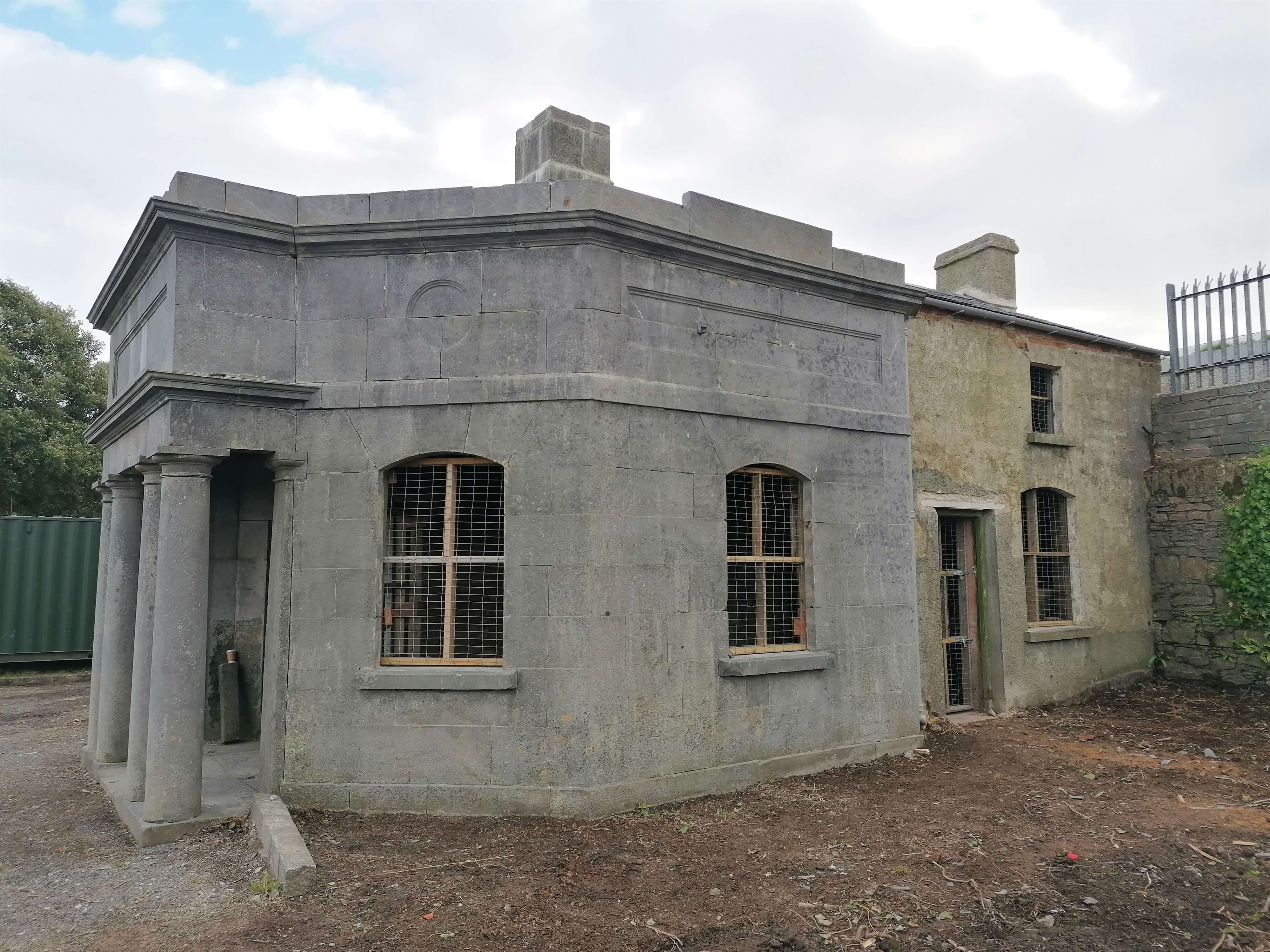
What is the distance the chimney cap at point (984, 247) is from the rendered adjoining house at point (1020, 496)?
2 centimetres

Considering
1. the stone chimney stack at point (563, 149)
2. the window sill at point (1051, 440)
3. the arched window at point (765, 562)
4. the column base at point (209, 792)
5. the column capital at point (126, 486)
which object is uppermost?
the stone chimney stack at point (563, 149)

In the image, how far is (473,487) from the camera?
719cm

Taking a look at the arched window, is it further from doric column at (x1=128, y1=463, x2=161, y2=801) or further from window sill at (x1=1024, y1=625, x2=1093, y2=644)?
doric column at (x1=128, y1=463, x2=161, y2=801)

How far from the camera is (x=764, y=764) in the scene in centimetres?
763

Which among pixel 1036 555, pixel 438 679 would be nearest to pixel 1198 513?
pixel 1036 555

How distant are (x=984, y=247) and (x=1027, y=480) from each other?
11.8ft

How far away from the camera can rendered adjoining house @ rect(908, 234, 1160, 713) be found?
1026 cm

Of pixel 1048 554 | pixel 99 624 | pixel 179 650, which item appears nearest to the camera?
pixel 179 650

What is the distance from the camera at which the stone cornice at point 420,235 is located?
270 inches

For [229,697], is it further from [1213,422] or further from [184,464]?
[1213,422]

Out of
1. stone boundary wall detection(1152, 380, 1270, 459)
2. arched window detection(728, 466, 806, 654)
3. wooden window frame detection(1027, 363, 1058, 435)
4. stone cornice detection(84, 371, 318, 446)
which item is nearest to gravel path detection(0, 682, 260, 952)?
stone cornice detection(84, 371, 318, 446)

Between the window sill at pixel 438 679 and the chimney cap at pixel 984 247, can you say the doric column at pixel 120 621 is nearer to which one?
the window sill at pixel 438 679

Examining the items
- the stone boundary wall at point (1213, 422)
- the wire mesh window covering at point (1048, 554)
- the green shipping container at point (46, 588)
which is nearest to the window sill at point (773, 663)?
the wire mesh window covering at point (1048, 554)

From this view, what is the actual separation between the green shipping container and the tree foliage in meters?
4.79
